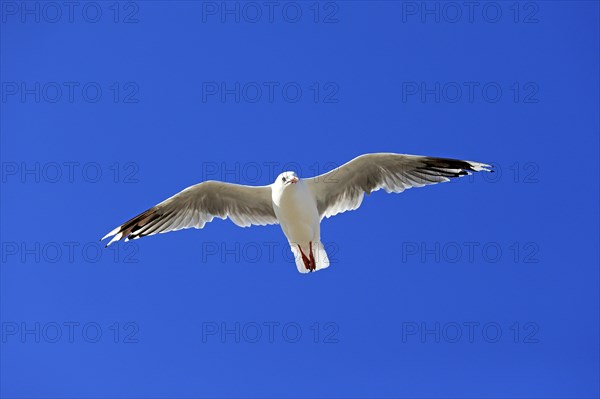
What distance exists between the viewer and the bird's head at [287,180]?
9.41 meters

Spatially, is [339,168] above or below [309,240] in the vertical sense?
above

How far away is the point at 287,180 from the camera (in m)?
9.44

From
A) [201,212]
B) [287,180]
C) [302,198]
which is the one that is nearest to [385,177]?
[302,198]

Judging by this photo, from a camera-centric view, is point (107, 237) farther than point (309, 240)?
Yes

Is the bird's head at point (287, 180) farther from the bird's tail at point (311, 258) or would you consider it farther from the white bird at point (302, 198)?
the bird's tail at point (311, 258)

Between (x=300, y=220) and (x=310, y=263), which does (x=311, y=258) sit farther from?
(x=300, y=220)

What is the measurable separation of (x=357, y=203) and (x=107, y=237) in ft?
8.98

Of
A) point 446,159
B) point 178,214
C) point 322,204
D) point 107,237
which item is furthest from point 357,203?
point 107,237

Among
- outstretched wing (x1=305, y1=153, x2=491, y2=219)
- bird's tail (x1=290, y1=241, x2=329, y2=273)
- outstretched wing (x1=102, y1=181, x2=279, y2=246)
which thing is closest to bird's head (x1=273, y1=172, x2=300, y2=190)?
outstretched wing (x1=305, y1=153, x2=491, y2=219)

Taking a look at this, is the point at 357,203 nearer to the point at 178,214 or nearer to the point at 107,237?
the point at 178,214

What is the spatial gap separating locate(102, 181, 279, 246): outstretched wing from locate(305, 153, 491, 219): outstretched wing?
65 centimetres

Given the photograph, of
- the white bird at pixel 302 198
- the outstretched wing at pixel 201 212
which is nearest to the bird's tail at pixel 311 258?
the white bird at pixel 302 198

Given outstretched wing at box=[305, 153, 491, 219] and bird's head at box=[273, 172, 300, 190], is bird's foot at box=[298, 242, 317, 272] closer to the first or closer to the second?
Answer: outstretched wing at box=[305, 153, 491, 219]

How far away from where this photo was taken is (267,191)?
10.0 m
